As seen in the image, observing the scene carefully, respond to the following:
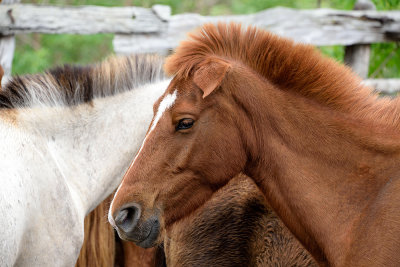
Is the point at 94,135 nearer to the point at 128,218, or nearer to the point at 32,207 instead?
the point at 32,207

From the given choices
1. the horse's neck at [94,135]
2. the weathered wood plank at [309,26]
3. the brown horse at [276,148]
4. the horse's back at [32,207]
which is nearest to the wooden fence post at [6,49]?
the weathered wood plank at [309,26]

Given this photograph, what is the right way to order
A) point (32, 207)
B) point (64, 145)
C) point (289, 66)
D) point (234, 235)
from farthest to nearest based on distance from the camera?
point (64, 145) < point (234, 235) < point (32, 207) < point (289, 66)

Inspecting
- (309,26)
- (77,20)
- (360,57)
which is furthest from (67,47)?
(360,57)

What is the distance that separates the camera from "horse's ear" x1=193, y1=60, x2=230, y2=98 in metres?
2.16

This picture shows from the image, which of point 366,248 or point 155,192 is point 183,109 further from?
point 366,248

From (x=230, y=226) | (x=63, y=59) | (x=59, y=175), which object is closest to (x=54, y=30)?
(x=59, y=175)

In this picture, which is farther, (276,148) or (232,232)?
(232,232)

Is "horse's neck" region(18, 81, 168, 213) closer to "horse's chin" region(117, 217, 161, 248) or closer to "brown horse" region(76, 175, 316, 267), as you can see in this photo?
"brown horse" region(76, 175, 316, 267)

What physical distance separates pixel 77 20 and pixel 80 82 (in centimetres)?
199

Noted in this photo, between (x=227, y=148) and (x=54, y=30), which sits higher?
(x=227, y=148)

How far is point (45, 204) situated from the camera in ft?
9.48

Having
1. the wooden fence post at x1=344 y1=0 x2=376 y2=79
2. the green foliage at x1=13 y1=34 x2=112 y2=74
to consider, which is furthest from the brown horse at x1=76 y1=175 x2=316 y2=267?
the green foliage at x1=13 y1=34 x2=112 y2=74

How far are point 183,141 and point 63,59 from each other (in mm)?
11500

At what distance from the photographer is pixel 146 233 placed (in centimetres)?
224
